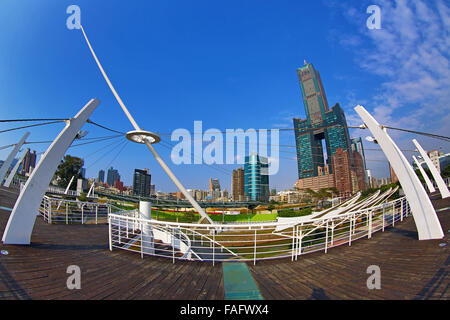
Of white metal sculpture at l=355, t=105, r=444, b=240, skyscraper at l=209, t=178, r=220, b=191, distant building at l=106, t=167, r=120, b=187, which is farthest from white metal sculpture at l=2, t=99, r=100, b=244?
distant building at l=106, t=167, r=120, b=187

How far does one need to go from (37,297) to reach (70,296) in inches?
19.2

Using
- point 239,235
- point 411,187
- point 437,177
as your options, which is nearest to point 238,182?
point 437,177

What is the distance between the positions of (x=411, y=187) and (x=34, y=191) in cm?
1298

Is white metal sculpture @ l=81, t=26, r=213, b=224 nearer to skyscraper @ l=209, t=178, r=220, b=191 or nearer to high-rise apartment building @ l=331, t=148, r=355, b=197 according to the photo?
high-rise apartment building @ l=331, t=148, r=355, b=197

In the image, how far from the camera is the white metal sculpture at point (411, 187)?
20.1 ft

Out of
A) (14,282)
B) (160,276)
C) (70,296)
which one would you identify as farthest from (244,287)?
(14,282)

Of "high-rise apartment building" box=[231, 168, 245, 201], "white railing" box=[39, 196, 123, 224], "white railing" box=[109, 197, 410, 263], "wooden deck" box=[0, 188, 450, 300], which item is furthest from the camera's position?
"high-rise apartment building" box=[231, 168, 245, 201]

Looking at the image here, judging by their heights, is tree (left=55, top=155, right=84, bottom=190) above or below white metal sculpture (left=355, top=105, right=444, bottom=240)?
above

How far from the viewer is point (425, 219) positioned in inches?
246

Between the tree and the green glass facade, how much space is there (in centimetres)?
11246

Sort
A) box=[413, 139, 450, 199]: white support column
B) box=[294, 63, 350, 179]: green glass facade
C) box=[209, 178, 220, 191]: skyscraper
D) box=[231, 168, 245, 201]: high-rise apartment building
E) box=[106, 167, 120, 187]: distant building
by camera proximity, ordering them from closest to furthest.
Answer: box=[413, 139, 450, 199]: white support column, box=[231, 168, 245, 201]: high-rise apartment building, box=[294, 63, 350, 179]: green glass facade, box=[209, 178, 220, 191]: skyscraper, box=[106, 167, 120, 187]: distant building

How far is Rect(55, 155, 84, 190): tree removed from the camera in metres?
38.2

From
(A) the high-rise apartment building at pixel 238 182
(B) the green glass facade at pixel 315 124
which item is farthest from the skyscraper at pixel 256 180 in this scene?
(B) the green glass facade at pixel 315 124
